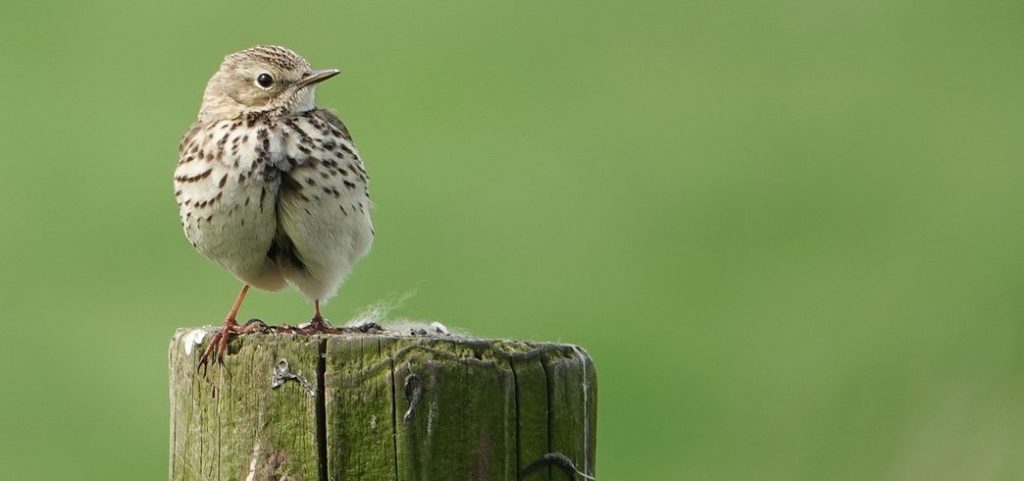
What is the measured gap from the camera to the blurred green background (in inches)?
481

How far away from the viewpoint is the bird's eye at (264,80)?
24.5 feet

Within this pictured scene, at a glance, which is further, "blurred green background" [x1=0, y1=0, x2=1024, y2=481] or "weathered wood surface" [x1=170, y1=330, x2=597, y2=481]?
"blurred green background" [x1=0, y1=0, x2=1024, y2=481]

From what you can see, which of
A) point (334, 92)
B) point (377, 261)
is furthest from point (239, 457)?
point (334, 92)

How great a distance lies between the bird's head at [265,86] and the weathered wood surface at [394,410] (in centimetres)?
245

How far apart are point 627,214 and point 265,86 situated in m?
7.50

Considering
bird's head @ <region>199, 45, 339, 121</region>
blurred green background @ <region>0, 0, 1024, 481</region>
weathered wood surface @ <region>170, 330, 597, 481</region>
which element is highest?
bird's head @ <region>199, 45, 339, 121</region>

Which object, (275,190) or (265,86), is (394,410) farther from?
(265,86)

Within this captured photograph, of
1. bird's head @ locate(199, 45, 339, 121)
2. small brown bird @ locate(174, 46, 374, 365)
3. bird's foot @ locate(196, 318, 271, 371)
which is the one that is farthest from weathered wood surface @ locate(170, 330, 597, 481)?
bird's head @ locate(199, 45, 339, 121)

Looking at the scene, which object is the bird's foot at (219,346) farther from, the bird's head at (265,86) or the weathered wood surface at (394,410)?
the bird's head at (265,86)

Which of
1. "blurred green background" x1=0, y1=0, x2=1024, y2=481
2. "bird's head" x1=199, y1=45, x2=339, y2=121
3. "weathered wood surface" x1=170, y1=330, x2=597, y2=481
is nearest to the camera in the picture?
"weathered wood surface" x1=170, y1=330, x2=597, y2=481

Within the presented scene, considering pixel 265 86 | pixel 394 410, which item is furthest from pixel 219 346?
pixel 265 86

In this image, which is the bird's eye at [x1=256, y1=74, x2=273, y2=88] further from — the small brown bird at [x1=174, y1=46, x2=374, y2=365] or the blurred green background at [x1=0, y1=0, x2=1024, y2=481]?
the blurred green background at [x1=0, y1=0, x2=1024, y2=481]

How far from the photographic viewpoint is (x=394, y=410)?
16.1ft

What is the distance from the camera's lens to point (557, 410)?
200 inches
